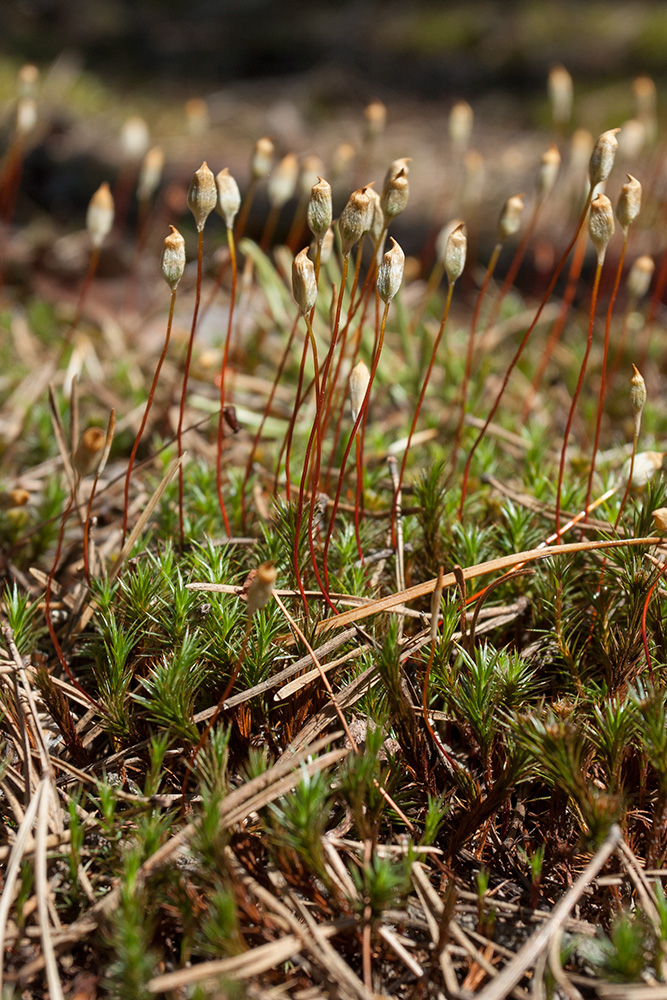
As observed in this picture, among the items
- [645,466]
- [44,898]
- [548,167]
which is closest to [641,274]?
[548,167]

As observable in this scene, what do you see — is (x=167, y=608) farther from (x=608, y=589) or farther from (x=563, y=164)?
(x=563, y=164)

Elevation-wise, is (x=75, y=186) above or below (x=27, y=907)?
above

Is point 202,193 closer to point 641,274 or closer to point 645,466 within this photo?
point 645,466

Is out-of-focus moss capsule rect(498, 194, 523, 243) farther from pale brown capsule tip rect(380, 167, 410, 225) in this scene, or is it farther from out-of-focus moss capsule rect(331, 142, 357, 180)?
out-of-focus moss capsule rect(331, 142, 357, 180)

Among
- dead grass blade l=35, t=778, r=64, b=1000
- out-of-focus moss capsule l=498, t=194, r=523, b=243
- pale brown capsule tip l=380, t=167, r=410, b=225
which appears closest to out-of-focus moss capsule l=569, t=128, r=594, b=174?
out-of-focus moss capsule l=498, t=194, r=523, b=243

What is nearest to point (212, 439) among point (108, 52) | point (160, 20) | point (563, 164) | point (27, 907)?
point (27, 907)

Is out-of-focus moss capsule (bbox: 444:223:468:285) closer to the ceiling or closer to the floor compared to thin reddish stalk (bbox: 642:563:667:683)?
closer to the ceiling
